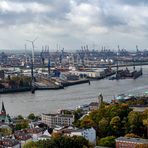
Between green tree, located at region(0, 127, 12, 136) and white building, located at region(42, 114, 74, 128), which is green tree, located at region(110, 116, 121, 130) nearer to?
white building, located at region(42, 114, 74, 128)

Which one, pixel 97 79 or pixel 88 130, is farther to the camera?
pixel 97 79

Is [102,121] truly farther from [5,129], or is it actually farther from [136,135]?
[5,129]

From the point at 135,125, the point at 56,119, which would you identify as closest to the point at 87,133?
the point at 135,125

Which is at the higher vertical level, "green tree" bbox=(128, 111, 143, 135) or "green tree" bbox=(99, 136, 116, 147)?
"green tree" bbox=(128, 111, 143, 135)

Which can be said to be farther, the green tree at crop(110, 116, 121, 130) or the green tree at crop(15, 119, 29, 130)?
the green tree at crop(15, 119, 29, 130)

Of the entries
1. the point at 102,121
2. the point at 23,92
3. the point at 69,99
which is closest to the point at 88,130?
the point at 102,121

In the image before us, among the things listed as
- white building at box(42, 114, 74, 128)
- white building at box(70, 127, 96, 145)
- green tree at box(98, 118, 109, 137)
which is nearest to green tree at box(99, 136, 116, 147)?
white building at box(70, 127, 96, 145)

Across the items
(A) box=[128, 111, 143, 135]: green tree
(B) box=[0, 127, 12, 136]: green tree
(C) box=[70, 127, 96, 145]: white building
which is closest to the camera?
(C) box=[70, 127, 96, 145]: white building

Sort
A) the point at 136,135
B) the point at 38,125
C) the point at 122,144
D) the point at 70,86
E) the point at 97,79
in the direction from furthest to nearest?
the point at 97,79, the point at 70,86, the point at 38,125, the point at 136,135, the point at 122,144

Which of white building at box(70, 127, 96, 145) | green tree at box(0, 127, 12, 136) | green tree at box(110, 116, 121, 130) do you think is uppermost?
green tree at box(110, 116, 121, 130)

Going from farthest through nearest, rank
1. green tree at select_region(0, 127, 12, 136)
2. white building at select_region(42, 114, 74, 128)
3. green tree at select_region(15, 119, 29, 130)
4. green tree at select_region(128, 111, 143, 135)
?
white building at select_region(42, 114, 74, 128) < green tree at select_region(15, 119, 29, 130) < green tree at select_region(0, 127, 12, 136) < green tree at select_region(128, 111, 143, 135)

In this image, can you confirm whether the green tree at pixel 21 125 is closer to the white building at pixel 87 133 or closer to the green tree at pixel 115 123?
the white building at pixel 87 133
